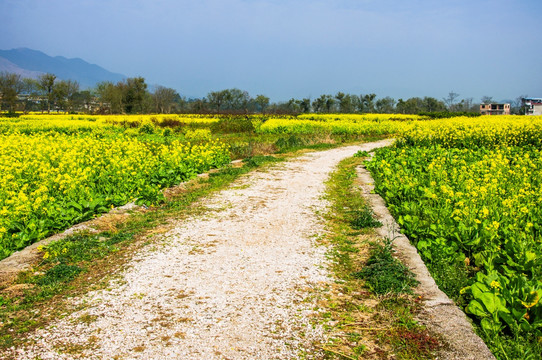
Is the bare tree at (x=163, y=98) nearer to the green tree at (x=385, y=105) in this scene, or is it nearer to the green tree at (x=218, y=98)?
the green tree at (x=218, y=98)

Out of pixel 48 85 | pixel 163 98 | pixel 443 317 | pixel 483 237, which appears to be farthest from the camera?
pixel 163 98

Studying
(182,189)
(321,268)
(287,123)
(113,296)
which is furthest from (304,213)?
(287,123)

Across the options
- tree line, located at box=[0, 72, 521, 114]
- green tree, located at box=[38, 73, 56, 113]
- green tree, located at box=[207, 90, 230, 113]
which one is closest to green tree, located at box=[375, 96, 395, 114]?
tree line, located at box=[0, 72, 521, 114]

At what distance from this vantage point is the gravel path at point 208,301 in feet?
10.4

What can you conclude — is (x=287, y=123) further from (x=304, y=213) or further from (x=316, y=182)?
(x=304, y=213)

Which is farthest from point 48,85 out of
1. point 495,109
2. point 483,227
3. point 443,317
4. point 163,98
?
point 495,109

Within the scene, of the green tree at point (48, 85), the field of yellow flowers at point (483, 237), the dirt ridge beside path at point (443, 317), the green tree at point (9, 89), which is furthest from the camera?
the green tree at point (48, 85)

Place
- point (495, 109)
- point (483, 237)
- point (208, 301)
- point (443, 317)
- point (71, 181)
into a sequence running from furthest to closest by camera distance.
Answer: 1. point (495, 109)
2. point (71, 181)
3. point (483, 237)
4. point (208, 301)
5. point (443, 317)

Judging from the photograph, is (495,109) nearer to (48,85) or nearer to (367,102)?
(367,102)

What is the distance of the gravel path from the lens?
125 inches

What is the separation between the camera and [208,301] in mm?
3912

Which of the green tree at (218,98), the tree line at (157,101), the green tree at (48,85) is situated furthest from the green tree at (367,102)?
the green tree at (48,85)

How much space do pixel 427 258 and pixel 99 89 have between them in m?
75.3

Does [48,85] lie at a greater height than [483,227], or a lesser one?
greater
